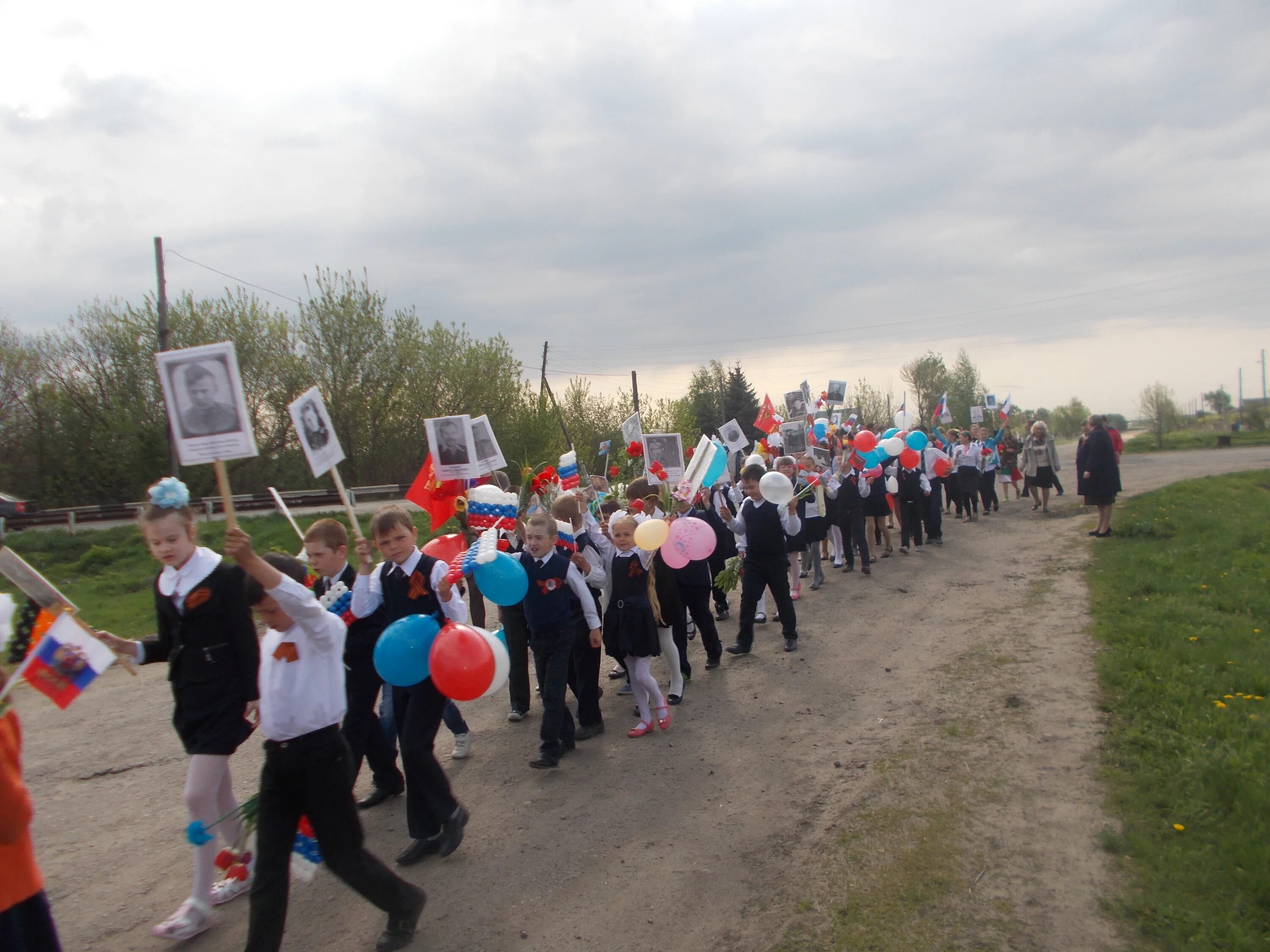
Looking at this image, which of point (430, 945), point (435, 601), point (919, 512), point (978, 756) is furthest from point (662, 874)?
point (919, 512)

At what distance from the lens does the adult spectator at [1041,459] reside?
56.0ft

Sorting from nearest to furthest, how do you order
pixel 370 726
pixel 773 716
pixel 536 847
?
pixel 536 847, pixel 370 726, pixel 773 716

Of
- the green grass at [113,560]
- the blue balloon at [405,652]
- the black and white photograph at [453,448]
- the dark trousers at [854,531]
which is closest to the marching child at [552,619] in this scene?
the black and white photograph at [453,448]

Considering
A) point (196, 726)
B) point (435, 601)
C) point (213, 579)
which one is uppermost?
point (213, 579)

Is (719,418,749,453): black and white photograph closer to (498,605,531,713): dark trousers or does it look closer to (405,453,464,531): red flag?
(405,453,464,531): red flag

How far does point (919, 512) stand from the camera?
13.6m

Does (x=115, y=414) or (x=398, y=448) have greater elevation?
(x=115, y=414)

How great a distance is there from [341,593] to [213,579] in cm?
92

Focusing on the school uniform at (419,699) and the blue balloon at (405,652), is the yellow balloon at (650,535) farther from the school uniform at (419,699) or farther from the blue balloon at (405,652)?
the blue balloon at (405,652)

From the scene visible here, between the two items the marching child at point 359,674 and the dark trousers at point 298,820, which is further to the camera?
the marching child at point 359,674

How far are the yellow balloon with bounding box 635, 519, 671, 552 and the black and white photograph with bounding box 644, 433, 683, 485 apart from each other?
2501 millimetres

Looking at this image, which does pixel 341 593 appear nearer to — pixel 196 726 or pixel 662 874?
pixel 196 726

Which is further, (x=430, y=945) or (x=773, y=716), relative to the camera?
(x=773, y=716)

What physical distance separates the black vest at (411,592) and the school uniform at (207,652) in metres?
0.91
